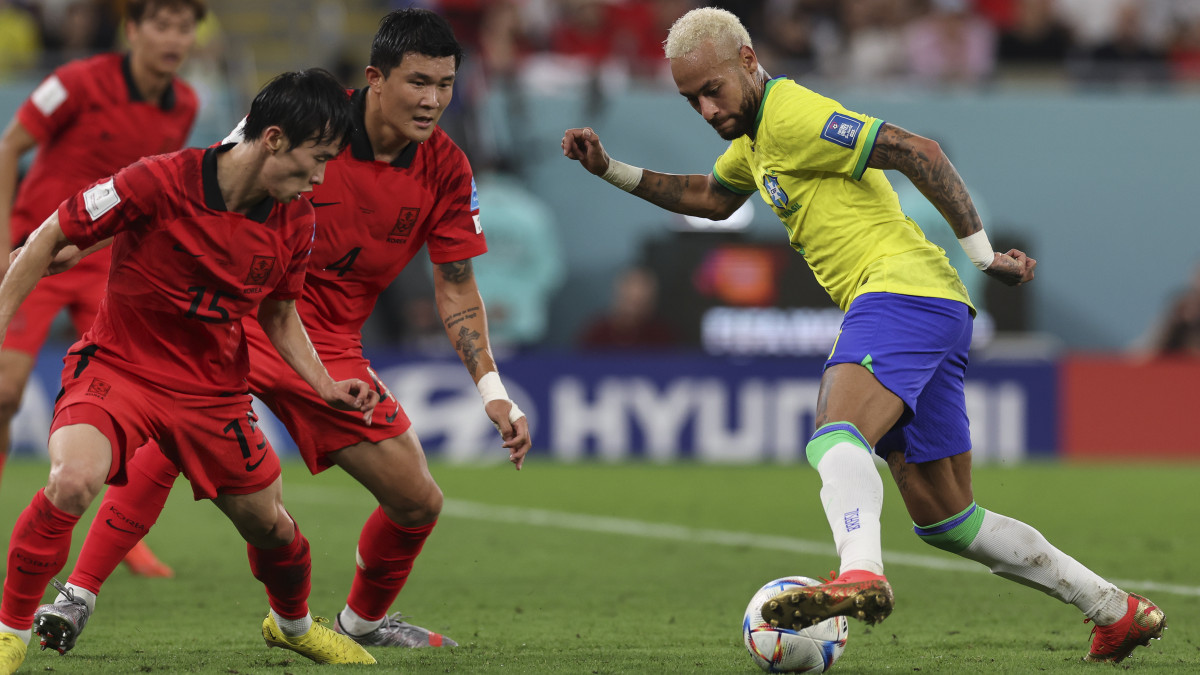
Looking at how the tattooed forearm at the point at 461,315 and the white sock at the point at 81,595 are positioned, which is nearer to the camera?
the white sock at the point at 81,595

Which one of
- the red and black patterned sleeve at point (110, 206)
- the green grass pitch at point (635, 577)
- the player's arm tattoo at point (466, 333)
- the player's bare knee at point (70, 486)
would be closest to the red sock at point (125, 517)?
the green grass pitch at point (635, 577)

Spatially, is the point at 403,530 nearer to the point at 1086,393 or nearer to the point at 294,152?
the point at 294,152

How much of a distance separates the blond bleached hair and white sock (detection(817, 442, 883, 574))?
4.36ft

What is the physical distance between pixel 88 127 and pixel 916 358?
13.8ft

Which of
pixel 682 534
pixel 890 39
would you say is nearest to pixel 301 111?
pixel 682 534

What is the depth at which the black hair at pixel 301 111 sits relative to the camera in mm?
4312

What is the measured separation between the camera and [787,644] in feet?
14.9

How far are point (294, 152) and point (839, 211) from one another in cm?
170

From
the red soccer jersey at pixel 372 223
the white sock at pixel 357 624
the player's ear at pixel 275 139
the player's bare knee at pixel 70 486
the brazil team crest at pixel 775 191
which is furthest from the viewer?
the white sock at pixel 357 624

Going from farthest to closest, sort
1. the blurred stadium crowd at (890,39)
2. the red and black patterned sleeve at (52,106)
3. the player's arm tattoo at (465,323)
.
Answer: the blurred stadium crowd at (890,39), the red and black patterned sleeve at (52,106), the player's arm tattoo at (465,323)

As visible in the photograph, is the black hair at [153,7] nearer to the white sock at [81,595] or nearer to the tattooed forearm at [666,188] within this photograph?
the tattooed forearm at [666,188]

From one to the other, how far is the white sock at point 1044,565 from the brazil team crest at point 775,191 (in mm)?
1228

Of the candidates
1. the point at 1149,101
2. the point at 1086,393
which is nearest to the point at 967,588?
the point at 1086,393

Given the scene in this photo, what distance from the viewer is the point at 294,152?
4.34 m
